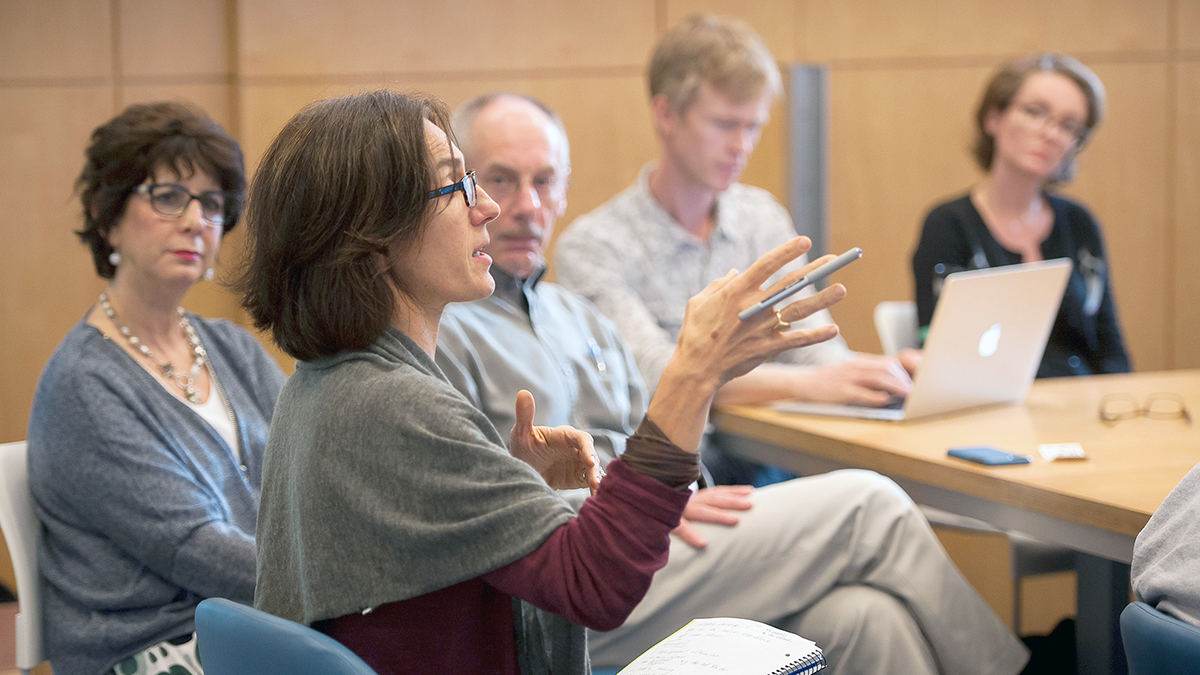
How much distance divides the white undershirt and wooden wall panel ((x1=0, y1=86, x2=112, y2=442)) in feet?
7.01

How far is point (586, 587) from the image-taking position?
3.15 feet

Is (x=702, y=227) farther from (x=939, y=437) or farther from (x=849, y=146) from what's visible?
(x=849, y=146)

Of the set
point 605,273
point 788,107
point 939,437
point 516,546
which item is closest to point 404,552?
point 516,546

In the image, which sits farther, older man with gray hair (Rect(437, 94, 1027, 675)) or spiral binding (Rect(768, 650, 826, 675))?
older man with gray hair (Rect(437, 94, 1027, 675))

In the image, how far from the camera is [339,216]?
104 centimetres

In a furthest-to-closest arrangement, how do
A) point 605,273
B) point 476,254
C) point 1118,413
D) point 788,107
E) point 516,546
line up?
point 788,107
point 605,273
point 1118,413
point 476,254
point 516,546

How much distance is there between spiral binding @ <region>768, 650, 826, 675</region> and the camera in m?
1.00

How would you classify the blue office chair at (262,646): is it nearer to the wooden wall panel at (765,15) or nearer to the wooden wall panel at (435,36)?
the wooden wall panel at (435,36)

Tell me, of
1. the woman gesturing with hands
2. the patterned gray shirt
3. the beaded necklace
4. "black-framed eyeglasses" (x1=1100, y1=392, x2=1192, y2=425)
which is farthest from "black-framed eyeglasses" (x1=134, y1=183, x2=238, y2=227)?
"black-framed eyeglasses" (x1=1100, y1=392, x2=1192, y2=425)

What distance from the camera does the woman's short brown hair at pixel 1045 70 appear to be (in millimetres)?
2828

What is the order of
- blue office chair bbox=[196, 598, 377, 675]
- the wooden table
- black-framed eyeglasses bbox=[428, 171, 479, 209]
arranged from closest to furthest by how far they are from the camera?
1. blue office chair bbox=[196, 598, 377, 675]
2. black-framed eyeglasses bbox=[428, 171, 479, 209]
3. the wooden table

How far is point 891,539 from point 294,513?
3.30 ft

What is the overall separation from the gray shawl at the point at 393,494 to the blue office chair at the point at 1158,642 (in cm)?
56

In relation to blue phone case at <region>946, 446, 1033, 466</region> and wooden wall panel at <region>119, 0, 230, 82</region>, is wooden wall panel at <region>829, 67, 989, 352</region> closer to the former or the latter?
wooden wall panel at <region>119, 0, 230, 82</region>
